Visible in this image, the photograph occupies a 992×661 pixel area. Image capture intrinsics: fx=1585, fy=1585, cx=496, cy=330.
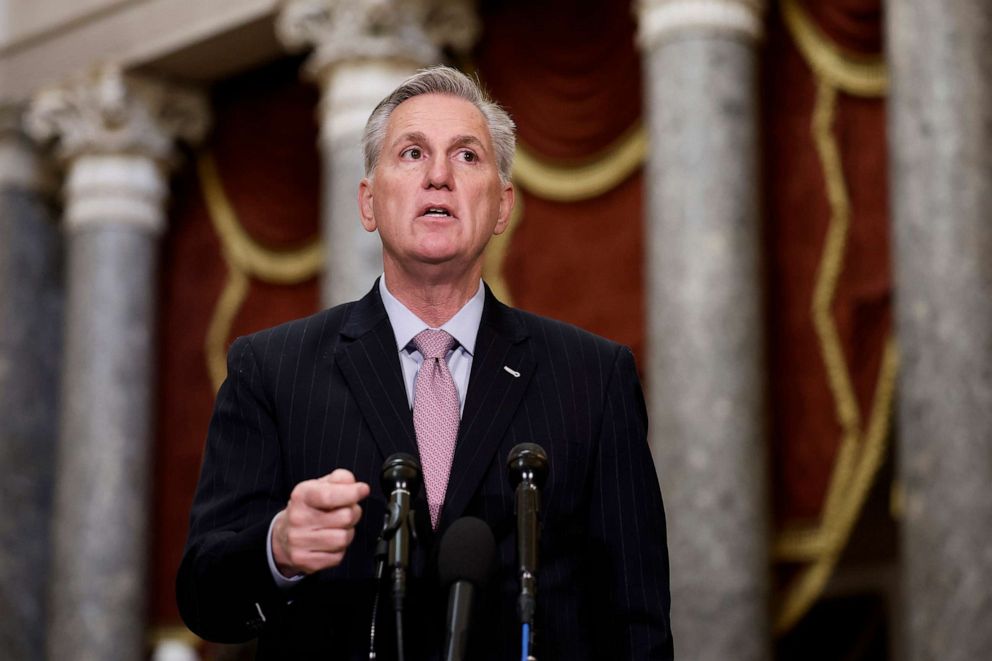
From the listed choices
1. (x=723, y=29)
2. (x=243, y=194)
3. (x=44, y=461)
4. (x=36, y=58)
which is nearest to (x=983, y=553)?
(x=723, y=29)

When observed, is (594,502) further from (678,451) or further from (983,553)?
(678,451)

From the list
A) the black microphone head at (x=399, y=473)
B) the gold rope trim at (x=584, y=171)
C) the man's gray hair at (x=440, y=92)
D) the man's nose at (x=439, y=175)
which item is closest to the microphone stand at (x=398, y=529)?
the black microphone head at (x=399, y=473)

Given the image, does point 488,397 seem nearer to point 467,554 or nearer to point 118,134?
point 467,554

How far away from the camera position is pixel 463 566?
6.33 feet

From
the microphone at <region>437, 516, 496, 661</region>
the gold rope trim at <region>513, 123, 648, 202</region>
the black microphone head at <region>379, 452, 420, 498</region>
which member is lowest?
the microphone at <region>437, 516, 496, 661</region>

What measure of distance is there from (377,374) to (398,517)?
0.37 meters

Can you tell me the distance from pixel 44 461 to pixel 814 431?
16.9 feet

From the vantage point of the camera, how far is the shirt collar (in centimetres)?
233

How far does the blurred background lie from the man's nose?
3683 mm

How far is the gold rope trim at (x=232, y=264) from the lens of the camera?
29.9 feet

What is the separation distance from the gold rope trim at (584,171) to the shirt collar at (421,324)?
5335 mm

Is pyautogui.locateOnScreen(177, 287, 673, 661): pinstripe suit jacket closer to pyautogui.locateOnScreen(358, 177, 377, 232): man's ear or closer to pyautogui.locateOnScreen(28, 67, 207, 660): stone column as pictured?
pyautogui.locateOnScreen(358, 177, 377, 232): man's ear

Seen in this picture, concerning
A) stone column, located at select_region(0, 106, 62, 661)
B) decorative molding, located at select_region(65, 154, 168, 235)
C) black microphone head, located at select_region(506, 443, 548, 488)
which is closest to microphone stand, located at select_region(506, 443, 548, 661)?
black microphone head, located at select_region(506, 443, 548, 488)

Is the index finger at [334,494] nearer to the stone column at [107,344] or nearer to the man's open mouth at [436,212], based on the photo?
the man's open mouth at [436,212]
